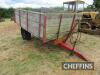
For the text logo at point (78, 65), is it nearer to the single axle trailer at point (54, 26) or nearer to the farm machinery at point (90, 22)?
the single axle trailer at point (54, 26)

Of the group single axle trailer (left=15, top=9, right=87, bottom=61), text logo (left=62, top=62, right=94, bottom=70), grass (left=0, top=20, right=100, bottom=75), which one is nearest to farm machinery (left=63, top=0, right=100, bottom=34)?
grass (left=0, top=20, right=100, bottom=75)

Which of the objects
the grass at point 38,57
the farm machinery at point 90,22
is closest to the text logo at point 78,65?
the grass at point 38,57

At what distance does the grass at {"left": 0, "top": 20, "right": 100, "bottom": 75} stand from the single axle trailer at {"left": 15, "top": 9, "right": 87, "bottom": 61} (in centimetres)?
49

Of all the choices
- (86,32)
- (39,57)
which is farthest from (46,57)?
(86,32)

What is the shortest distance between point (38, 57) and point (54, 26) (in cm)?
132

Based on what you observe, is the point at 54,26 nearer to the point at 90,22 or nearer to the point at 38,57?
the point at 38,57

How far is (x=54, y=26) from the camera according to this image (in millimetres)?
9281

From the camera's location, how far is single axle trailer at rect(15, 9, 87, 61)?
8.82m

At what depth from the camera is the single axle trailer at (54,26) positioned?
8.82 m

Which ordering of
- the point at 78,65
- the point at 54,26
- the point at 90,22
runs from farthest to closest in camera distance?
the point at 90,22 → the point at 54,26 → the point at 78,65

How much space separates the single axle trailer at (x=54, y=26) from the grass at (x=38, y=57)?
490 mm

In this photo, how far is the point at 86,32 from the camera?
1475cm

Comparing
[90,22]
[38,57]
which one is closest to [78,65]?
[38,57]

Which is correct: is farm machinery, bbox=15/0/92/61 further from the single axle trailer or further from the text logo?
the text logo
